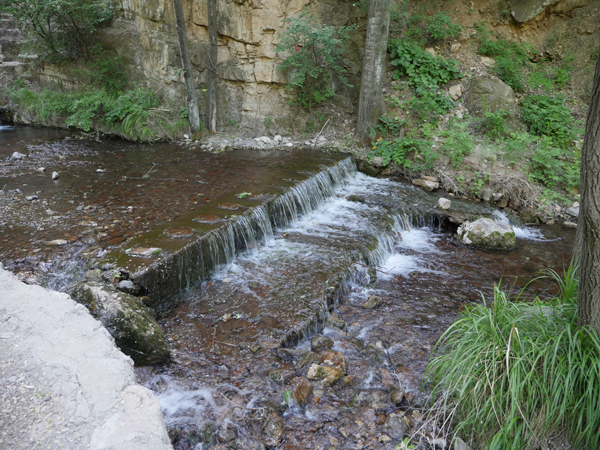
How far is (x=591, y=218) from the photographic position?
2201 mm

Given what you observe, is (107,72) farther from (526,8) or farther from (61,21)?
(526,8)

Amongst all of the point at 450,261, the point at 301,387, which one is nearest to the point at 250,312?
the point at 301,387

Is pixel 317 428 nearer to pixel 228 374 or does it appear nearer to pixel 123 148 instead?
pixel 228 374

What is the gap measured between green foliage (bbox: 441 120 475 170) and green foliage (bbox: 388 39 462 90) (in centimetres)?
180

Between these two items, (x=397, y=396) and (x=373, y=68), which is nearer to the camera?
(x=397, y=396)

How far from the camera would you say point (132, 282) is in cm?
Answer: 390

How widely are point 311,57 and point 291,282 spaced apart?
22.6ft

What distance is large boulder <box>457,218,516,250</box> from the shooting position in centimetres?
607

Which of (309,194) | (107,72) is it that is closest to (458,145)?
(309,194)

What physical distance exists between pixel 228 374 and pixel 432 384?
1.71m

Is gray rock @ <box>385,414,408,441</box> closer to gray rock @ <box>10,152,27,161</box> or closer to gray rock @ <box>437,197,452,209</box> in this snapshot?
gray rock @ <box>437,197,452,209</box>

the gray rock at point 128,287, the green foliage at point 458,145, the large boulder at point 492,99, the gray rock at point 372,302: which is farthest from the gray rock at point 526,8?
the gray rock at point 128,287

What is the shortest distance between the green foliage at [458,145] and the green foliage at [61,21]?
9269 millimetres

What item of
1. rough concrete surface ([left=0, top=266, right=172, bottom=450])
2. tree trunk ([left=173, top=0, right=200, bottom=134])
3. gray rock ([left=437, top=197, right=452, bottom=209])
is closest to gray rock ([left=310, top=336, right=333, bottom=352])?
rough concrete surface ([left=0, top=266, right=172, bottom=450])
